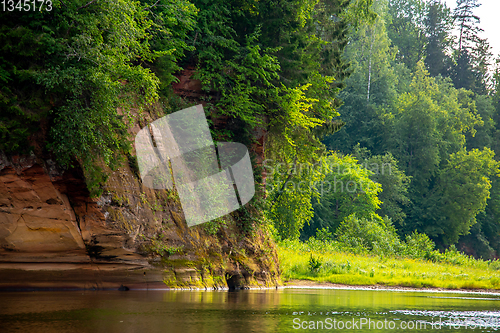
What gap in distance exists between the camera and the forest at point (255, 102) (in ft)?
49.5

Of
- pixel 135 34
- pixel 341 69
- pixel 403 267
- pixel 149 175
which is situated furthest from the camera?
pixel 403 267

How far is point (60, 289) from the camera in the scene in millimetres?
16688

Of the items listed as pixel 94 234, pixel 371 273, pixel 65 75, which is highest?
pixel 65 75

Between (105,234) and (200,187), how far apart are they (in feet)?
18.6

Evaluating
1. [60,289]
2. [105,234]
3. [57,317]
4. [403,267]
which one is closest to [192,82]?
[105,234]

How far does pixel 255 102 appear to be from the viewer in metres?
24.4

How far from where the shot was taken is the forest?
1509 centimetres

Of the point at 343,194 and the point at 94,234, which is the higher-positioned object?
the point at 94,234

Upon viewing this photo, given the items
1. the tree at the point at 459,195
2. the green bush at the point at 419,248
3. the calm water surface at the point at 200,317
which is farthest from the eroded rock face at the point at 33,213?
the tree at the point at 459,195

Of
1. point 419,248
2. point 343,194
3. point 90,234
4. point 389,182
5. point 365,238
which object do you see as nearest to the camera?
point 90,234

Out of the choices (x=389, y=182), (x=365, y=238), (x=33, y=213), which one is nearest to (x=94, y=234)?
(x=33, y=213)

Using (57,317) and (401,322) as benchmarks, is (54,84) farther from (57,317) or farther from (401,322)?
(401,322)

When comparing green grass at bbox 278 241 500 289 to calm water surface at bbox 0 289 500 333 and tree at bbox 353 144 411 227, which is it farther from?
tree at bbox 353 144 411 227

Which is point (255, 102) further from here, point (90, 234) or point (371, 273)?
point (371, 273)
